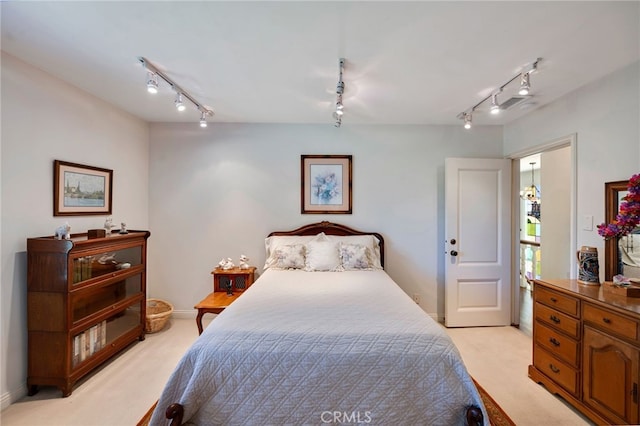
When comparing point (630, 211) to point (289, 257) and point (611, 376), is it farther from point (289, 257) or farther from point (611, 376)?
point (289, 257)

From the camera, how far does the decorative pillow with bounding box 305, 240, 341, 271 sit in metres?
2.94

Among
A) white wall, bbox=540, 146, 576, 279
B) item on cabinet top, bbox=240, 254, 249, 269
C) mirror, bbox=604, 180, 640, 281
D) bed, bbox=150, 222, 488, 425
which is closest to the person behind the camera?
bed, bbox=150, 222, 488, 425

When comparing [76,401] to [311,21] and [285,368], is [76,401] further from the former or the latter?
[311,21]

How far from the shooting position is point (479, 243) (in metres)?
3.31

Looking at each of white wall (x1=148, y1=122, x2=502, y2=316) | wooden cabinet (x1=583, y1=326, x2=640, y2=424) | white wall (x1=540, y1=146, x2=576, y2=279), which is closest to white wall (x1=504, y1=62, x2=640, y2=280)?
wooden cabinet (x1=583, y1=326, x2=640, y2=424)

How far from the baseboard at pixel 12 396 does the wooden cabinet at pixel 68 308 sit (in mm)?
48

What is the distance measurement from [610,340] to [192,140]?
170 inches

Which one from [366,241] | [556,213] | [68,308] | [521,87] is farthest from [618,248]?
[68,308]

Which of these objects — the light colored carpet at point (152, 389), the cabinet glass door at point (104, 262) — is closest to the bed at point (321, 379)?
the light colored carpet at point (152, 389)

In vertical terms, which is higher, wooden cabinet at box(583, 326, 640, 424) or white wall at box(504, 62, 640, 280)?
white wall at box(504, 62, 640, 280)

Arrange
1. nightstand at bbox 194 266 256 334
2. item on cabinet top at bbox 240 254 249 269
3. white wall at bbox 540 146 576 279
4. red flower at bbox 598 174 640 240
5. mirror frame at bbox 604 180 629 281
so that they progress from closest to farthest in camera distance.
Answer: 1. red flower at bbox 598 174 640 240
2. mirror frame at bbox 604 180 629 281
3. nightstand at bbox 194 266 256 334
4. item on cabinet top at bbox 240 254 249 269
5. white wall at bbox 540 146 576 279

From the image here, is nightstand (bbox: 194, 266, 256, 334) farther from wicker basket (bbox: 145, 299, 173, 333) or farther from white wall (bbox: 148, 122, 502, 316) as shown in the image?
wicker basket (bbox: 145, 299, 173, 333)

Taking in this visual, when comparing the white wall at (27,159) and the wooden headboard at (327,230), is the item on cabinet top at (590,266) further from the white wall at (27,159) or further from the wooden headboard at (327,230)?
the white wall at (27,159)

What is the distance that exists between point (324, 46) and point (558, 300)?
2585 mm
